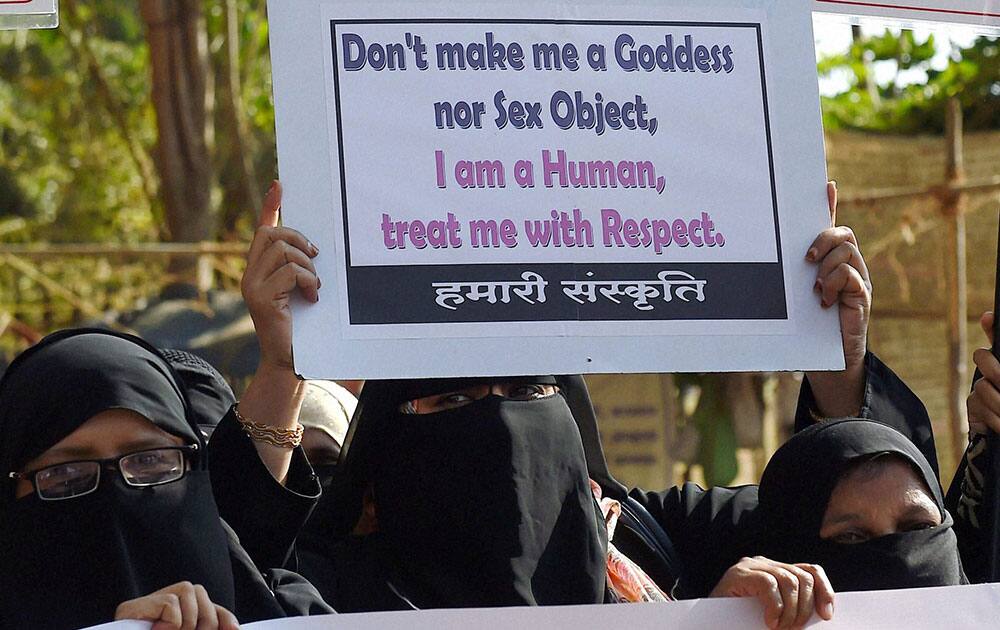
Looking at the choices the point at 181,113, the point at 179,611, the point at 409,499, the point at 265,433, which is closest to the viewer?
the point at 179,611

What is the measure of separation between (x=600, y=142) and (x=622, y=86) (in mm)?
91

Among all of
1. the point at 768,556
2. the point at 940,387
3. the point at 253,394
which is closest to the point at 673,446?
the point at 940,387

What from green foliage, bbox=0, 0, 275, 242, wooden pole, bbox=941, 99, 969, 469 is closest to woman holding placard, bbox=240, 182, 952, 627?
wooden pole, bbox=941, 99, 969, 469

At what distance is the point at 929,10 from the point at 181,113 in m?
4.33

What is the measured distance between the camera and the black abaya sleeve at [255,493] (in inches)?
79.9

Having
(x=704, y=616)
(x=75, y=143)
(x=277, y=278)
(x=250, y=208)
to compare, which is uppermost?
(x=75, y=143)

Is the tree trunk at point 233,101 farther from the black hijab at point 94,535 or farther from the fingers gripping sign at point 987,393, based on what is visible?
the fingers gripping sign at point 987,393

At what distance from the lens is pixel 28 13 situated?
6.19 ft

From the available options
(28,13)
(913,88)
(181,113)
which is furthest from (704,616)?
(913,88)

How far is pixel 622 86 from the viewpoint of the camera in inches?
77.7

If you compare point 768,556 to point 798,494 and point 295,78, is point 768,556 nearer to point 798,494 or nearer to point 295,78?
point 798,494

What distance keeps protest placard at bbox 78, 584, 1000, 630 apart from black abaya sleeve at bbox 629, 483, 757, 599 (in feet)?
1.60

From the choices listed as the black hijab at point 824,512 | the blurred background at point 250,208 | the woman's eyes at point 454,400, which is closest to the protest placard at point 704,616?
the black hijab at point 824,512

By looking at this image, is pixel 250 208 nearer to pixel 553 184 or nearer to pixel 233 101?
pixel 233 101
